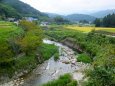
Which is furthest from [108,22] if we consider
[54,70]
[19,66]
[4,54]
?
[4,54]

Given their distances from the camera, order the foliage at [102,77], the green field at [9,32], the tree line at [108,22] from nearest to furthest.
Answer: the foliage at [102,77] < the green field at [9,32] < the tree line at [108,22]

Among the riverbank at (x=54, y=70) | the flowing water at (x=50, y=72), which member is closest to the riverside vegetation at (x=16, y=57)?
the flowing water at (x=50, y=72)

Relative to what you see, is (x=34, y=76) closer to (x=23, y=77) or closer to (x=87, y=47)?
(x=23, y=77)

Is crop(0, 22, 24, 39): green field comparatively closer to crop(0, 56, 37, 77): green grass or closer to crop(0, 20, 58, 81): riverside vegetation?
crop(0, 20, 58, 81): riverside vegetation

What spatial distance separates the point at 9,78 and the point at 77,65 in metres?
12.9

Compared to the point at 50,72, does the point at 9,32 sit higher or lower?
higher

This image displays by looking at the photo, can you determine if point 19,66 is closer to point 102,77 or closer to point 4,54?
point 4,54

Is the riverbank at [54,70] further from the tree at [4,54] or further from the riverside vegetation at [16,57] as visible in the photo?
the tree at [4,54]

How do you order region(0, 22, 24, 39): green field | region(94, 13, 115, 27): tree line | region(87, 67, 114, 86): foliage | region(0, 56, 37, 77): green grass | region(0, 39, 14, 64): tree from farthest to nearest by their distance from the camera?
region(94, 13, 115, 27): tree line, region(0, 22, 24, 39): green field, region(0, 56, 37, 77): green grass, region(0, 39, 14, 64): tree, region(87, 67, 114, 86): foliage

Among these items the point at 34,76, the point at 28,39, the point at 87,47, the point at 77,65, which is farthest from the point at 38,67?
the point at 87,47

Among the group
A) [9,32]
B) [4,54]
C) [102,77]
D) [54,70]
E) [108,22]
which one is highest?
[108,22]

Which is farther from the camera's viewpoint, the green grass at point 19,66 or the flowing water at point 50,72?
the green grass at point 19,66

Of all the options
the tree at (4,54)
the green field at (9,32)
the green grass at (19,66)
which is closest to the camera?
the tree at (4,54)

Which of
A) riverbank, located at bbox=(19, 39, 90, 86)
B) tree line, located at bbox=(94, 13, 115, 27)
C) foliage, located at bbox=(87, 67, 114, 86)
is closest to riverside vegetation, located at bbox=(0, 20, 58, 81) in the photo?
riverbank, located at bbox=(19, 39, 90, 86)
